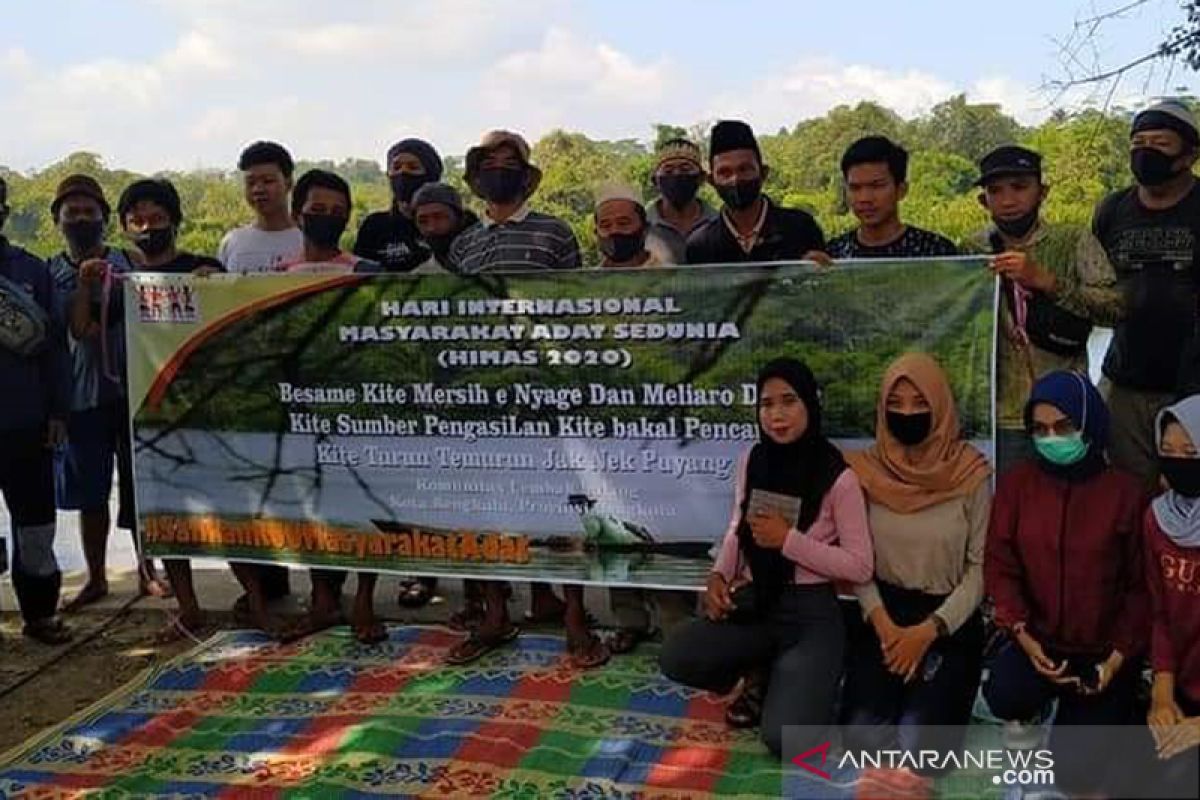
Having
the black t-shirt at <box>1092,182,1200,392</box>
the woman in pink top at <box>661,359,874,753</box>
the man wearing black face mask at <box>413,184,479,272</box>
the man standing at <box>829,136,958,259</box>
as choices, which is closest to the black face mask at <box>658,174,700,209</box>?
the man wearing black face mask at <box>413,184,479,272</box>

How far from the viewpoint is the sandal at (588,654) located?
14.5ft

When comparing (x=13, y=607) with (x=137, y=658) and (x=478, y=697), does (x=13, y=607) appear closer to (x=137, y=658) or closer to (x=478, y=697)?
(x=137, y=658)

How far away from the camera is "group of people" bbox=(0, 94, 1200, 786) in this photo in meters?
3.36

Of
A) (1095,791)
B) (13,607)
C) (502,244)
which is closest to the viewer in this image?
(1095,791)

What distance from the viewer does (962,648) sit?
12.0ft

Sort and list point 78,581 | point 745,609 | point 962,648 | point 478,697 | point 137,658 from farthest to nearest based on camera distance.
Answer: point 78,581 < point 137,658 < point 478,697 < point 745,609 < point 962,648

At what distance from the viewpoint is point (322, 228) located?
4910 mm

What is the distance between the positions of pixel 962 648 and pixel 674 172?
2354mm

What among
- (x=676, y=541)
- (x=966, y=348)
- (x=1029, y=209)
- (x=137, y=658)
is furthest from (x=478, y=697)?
(x=1029, y=209)

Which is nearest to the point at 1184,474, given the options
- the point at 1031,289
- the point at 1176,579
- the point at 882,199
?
the point at 1176,579

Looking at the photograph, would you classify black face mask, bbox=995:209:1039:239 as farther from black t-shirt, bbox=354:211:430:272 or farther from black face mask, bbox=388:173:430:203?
black face mask, bbox=388:173:430:203

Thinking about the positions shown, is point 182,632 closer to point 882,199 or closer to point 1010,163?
point 882,199

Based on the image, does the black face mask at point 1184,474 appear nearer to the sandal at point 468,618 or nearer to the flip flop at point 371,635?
the sandal at point 468,618

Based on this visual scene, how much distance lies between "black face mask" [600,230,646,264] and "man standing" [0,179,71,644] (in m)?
2.31
